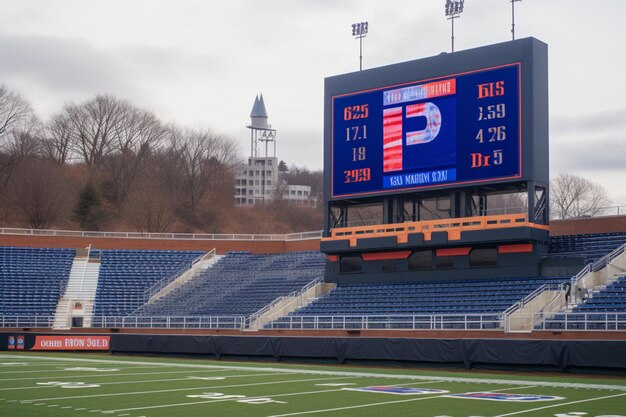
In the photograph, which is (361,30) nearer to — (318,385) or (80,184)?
(318,385)

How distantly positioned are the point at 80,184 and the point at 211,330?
140ft

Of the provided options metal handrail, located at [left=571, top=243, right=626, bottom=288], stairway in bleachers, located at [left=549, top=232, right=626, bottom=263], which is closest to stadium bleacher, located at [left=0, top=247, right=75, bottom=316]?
stairway in bleachers, located at [left=549, top=232, right=626, bottom=263]

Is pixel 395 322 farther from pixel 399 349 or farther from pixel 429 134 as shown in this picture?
pixel 429 134

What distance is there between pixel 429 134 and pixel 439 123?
0.60 m

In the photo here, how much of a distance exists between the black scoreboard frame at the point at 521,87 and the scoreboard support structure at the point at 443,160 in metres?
0.04

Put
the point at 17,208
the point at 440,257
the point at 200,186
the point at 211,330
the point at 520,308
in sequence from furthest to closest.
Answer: the point at 200,186 < the point at 17,208 < the point at 211,330 < the point at 440,257 < the point at 520,308

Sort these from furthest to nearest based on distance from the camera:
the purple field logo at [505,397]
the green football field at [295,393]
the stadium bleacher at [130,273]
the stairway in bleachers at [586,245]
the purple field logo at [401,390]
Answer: the stadium bleacher at [130,273] → the stairway in bleachers at [586,245] → the purple field logo at [401,390] → the purple field logo at [505,397] → the green football field at [295,393]

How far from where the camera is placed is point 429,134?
1396 inches

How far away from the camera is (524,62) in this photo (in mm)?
33469

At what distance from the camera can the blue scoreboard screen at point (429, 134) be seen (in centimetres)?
Answer: 3369

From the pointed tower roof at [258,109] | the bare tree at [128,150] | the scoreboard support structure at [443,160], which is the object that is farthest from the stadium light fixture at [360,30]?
the pointed tower roof at [258,109]

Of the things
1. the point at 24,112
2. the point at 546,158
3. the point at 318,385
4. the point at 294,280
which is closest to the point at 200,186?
the point at 24,112

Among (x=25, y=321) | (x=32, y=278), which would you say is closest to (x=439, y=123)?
(x=25, y=321)

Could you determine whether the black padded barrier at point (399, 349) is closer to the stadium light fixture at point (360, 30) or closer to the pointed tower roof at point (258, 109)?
the stadium light fixture at point (360, 30)
